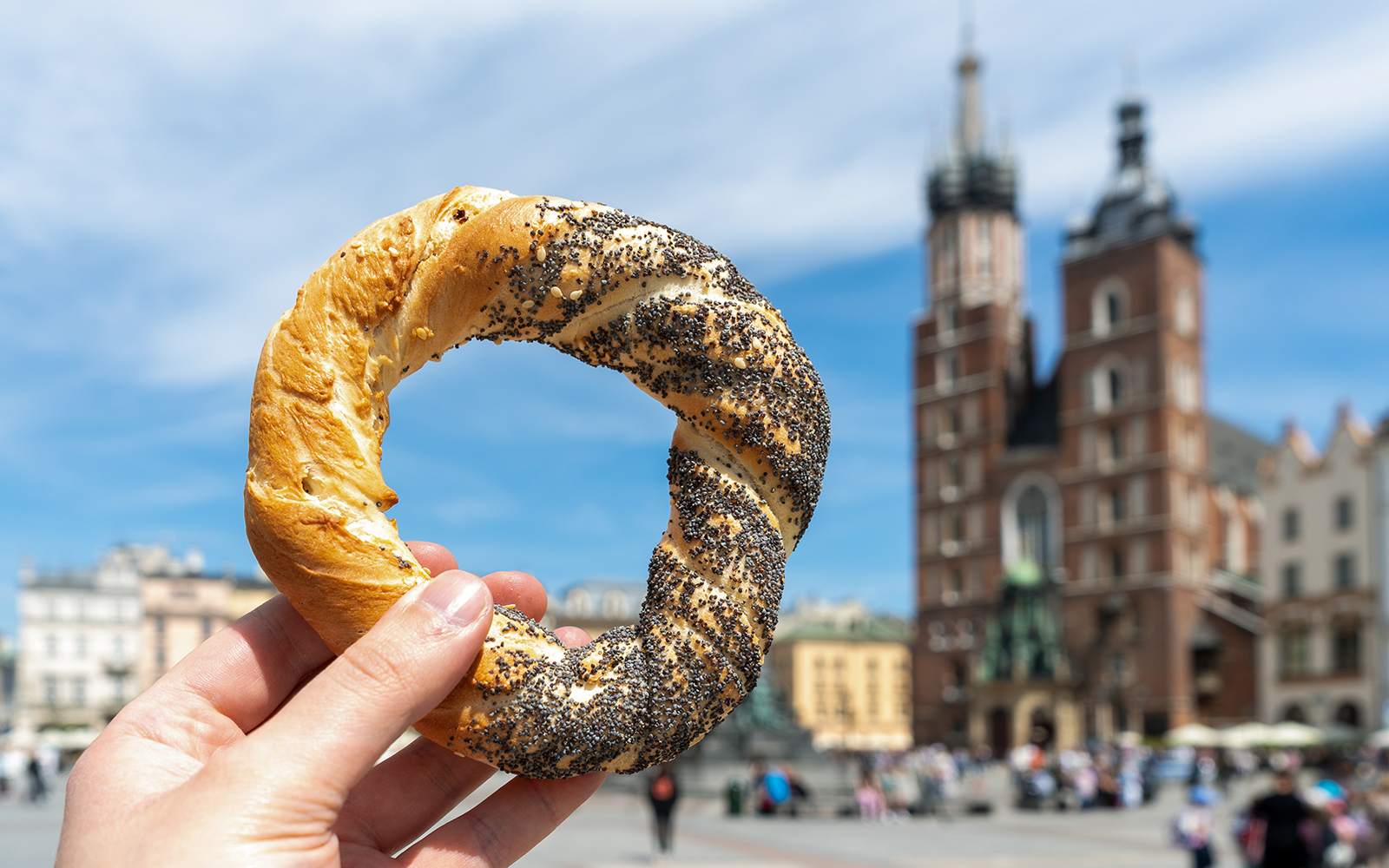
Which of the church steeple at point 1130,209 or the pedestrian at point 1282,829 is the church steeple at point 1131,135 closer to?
the church steeple at point 1130,209

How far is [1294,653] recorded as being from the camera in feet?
155

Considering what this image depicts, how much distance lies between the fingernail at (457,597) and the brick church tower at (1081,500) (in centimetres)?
5328

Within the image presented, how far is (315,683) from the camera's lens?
2.18 metres

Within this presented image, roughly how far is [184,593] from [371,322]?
8771 centimetres

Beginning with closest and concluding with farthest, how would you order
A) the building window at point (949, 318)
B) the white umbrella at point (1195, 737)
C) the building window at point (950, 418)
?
the white umbrella at point (1195, 737)
the building window at point (950, 418)
the building window at point (949, 318)

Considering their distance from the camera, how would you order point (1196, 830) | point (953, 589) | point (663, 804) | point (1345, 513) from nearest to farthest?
point (1196, 830)
point (663, 804)
point (1345, 513)
point (953, 589)

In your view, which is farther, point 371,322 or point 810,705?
point 810,705

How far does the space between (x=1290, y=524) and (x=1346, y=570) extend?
334 centimetres

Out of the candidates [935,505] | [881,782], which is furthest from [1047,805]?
[935,505]

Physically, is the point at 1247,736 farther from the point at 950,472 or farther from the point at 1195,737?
the point at 950,472

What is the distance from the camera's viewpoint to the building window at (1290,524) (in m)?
46.6

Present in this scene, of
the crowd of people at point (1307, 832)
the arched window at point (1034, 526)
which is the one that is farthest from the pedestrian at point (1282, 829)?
the arched window at point (1034, 526)

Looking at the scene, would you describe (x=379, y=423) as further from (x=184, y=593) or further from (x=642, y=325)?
(x=184, y=593)

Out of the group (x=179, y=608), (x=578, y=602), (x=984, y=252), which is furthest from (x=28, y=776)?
(x=578, y=602)
